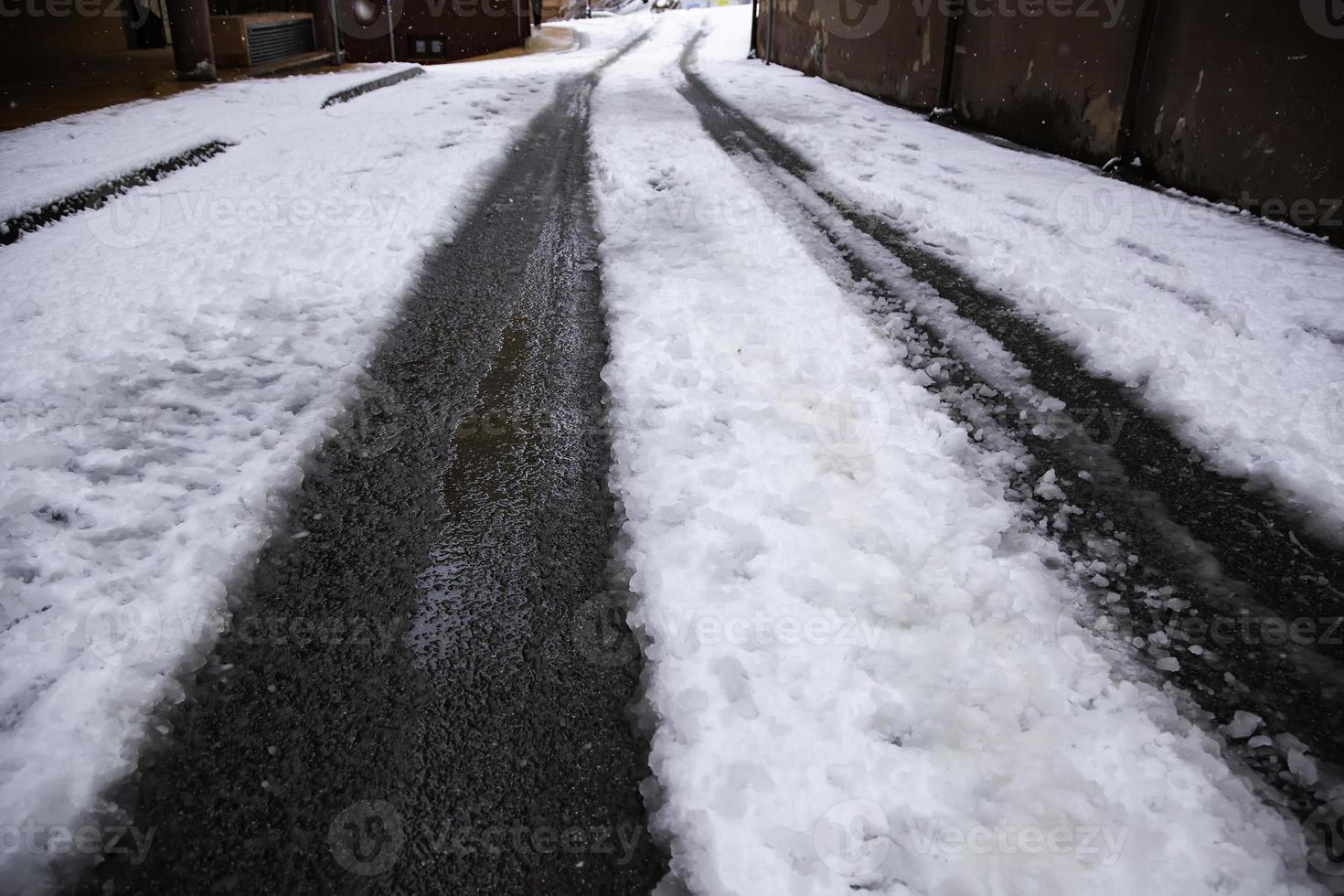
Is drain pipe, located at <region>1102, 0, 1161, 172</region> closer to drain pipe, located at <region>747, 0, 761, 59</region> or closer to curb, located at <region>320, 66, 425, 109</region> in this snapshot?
curb, located at <region>320, 66, 425, 109</region>

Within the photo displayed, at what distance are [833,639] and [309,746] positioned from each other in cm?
118

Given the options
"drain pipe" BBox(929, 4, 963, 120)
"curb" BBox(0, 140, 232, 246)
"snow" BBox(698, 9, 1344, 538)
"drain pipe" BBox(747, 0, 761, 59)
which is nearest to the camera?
"snow" BBox(698, 9, 1344, 538)

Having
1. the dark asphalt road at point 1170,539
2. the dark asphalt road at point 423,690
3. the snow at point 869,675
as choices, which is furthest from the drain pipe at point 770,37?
the dark asphalt road at point 423,690

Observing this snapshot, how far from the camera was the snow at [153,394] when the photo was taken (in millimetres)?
1666

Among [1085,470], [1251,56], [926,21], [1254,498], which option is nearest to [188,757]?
[1085,470]

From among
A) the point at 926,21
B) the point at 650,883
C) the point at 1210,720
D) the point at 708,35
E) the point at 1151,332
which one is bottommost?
the point at 650,883

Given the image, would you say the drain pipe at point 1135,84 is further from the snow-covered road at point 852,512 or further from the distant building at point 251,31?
the distant building at point 251,31

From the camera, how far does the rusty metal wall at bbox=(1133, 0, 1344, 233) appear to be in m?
4.33

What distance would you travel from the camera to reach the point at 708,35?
23.5m

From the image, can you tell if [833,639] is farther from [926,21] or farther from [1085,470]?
[926,21]

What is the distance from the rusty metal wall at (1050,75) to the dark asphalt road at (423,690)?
5500 mm

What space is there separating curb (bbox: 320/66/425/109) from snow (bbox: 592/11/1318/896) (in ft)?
28.5

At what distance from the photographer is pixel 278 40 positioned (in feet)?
43.8

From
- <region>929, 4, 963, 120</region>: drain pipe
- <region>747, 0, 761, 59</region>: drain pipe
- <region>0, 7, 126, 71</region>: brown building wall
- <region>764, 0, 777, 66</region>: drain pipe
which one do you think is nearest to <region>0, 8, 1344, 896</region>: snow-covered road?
<region>929, 4, 963, 120</region>: drain pipe
